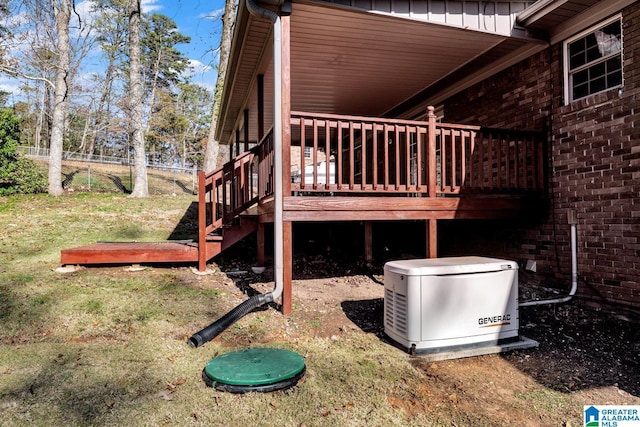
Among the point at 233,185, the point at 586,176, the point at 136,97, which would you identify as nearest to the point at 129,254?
the point at 233,185

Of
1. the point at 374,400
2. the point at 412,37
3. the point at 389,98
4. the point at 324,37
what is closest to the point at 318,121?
the point at 324,37

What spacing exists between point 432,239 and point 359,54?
306cm

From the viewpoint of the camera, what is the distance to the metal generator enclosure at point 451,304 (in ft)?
11.7

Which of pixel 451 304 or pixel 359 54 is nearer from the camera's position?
pixel 451 304

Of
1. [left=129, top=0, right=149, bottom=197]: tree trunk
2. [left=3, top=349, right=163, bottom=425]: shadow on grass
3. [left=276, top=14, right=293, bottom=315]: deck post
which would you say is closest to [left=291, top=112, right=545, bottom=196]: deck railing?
A: [left=276, top=14, right=293, bottom=315]: deck post

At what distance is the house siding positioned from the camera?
4473 mm

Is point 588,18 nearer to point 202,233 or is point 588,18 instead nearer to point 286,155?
point 286,155

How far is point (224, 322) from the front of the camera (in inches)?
153

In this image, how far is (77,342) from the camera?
145 inches

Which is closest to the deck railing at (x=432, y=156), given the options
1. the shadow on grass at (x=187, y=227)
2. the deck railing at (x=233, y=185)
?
the deck railing at (x=233, y=185)

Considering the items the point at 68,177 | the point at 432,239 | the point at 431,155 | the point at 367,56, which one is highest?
the point at 367,56

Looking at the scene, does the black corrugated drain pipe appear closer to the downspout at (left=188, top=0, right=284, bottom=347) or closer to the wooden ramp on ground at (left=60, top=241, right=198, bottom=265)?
the downspout at (left=188, top=0, right=284, bottom=347)

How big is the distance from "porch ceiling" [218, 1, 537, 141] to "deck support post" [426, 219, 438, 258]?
99.1 inches

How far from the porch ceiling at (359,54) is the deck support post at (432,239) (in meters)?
2.52
